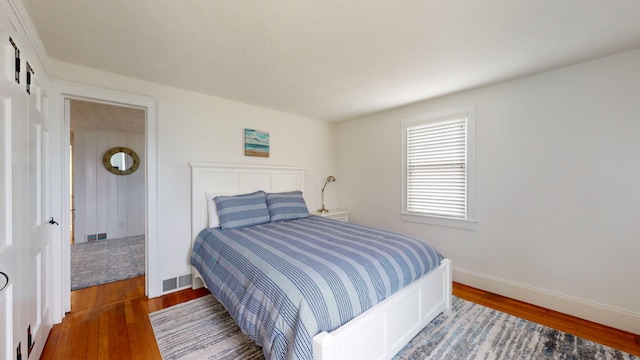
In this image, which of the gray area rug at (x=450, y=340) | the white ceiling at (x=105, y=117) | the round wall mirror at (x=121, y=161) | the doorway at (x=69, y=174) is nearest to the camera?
the gray area rug at (x=450, y=340)

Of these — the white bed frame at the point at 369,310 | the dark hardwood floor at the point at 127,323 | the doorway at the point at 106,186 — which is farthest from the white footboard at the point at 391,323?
the doorway at the point at 106,186

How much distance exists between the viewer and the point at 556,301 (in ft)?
7.41

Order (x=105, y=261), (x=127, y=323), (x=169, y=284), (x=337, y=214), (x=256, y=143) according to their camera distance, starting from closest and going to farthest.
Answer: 1. (x=127, y=323)
2. (x=169, y=284)
3. (x=256, y=143)
4. (x=105, y=261)
5. (x=337, y=214)

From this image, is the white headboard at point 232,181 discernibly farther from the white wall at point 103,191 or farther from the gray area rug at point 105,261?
the white wall at point 103,191

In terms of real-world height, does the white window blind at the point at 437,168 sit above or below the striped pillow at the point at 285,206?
above

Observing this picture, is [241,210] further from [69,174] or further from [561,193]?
[561,193]

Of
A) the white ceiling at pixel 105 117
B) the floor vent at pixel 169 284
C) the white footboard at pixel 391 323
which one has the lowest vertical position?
the floor vent at pixel 169 284

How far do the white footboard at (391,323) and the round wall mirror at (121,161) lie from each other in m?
5.77

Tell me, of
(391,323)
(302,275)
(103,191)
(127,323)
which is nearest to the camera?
(302,275)

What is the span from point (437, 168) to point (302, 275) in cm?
242

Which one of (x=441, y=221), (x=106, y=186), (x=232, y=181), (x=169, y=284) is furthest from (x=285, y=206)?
(x=106, y=186)

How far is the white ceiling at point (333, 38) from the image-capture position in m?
1.46

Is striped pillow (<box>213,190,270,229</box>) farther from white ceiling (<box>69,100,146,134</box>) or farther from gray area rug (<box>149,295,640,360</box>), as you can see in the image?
white ceiling (<box>69,100,146,134</box>)

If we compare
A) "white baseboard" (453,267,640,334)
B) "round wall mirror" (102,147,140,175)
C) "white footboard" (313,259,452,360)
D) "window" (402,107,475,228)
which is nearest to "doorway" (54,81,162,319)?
"white footboard" (313,259,452,360)
